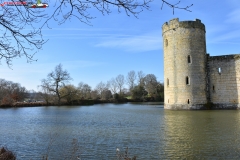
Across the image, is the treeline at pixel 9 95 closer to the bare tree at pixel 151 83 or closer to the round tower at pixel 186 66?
the round tower at pixel 186 66

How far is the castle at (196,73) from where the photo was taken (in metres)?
24.1

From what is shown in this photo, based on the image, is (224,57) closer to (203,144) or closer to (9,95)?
(203,144)

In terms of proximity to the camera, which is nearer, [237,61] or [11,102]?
[237,61]

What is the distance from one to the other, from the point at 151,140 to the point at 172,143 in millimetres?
863

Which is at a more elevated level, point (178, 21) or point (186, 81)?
point (178, 21)

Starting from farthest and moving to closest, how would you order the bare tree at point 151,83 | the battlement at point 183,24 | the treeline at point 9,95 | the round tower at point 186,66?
1. the bare tree at point 151,83
2. the treeline at point 9,95
3. the battlement at point 183,24
4. the round tower at point 186,66

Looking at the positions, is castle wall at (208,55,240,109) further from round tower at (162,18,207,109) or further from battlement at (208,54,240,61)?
round tower at (162,18,207,109)

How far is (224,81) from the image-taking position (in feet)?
80.8

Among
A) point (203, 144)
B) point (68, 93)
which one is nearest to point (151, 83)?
point (68, 93)

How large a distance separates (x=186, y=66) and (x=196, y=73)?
1.26m

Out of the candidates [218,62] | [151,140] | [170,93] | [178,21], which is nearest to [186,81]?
[170,93]

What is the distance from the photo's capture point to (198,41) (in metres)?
24.5

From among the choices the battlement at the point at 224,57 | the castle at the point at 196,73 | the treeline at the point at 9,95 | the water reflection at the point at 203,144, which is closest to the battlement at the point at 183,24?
the castle at the point at 196,73

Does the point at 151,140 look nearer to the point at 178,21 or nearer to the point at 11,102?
the point at 178,21
